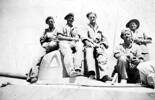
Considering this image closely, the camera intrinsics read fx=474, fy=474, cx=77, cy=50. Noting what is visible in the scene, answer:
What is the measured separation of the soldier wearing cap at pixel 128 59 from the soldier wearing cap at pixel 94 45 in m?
0.19

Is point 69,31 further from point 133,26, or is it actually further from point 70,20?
point 133,26

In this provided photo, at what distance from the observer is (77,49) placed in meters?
6.36

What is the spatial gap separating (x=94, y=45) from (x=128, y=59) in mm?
514

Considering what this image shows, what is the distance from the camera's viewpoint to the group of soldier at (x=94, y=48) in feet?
20.4

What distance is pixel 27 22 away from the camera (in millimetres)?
6945

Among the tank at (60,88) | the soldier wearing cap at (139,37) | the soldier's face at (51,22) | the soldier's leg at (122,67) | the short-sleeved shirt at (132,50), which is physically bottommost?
the tank at (60,88)

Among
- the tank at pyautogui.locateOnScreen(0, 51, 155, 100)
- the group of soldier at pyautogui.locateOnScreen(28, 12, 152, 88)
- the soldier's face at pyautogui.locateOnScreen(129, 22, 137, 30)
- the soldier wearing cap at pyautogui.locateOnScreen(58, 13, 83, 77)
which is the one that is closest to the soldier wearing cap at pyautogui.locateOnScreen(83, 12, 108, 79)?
the group of soldier at pyautogui.locateOnScreen(28, 12, 152, 88)

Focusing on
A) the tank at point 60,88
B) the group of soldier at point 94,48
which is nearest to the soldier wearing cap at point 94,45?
the group of soldier at point 94,48

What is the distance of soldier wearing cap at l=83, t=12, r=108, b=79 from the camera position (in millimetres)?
6289

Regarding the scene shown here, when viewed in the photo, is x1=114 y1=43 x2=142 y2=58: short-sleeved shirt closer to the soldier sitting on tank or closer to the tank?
the tank

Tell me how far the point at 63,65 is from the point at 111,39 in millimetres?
780

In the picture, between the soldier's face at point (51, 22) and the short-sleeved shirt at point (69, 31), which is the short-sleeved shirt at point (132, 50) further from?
the soldier's face at point (51, 22)
